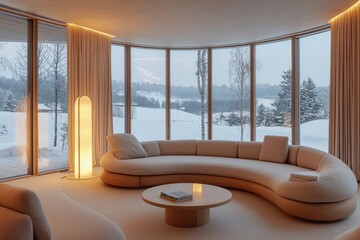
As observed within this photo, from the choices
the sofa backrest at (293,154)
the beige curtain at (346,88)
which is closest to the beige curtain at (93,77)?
the sofa backrest at (293,154)

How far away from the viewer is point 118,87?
24.1ft

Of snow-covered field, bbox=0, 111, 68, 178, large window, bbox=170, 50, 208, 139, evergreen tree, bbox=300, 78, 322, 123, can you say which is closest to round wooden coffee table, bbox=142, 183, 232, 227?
snow-covered field, bbox=0, 111, 68, 178

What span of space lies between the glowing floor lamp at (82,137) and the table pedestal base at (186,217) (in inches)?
100

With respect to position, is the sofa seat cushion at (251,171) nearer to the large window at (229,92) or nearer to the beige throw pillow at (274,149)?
the beige throw pillow at (274,149)

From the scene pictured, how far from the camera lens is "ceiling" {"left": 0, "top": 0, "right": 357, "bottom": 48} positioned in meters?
4.61

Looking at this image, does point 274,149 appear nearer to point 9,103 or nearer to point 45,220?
point 45,220

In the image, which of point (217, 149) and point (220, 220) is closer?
point (220, 220)

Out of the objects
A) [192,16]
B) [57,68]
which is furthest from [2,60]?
[192,16]

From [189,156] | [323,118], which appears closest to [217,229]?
[189,156]

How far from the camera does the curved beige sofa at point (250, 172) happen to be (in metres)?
3.40

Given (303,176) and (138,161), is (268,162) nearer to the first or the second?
(303,176)

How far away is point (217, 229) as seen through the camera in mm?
3271

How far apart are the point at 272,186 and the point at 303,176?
0.54m

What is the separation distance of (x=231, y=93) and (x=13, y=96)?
15.2ft
